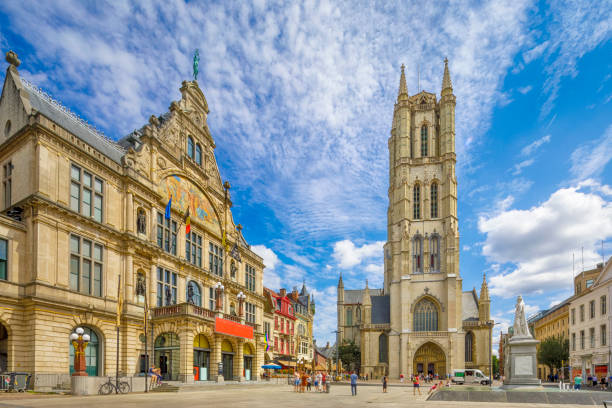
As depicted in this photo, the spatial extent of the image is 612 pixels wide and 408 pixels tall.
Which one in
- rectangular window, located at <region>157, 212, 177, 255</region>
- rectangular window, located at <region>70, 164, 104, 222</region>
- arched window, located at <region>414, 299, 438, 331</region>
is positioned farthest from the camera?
arched window, located at <region>414, 299, 438, 331</region>

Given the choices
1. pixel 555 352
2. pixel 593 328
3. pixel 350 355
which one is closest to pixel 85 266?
pixel 593 328

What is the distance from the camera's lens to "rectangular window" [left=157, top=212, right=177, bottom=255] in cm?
3400

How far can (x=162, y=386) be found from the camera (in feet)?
89.0

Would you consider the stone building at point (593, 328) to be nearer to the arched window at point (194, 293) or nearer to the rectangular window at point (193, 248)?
the arched window at point (194, 293)

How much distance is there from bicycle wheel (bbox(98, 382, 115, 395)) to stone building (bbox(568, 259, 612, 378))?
42.2 meters

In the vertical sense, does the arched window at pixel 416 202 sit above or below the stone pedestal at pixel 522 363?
above

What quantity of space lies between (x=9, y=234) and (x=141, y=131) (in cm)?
1457

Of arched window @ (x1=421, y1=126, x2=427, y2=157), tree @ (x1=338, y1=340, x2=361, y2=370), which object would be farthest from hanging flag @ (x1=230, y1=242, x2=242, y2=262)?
tree @ (x1=338, y1=340, x2=361, y2=370)

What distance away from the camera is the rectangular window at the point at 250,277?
4836 centimetres

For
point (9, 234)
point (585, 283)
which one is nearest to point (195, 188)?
point (9, 234)

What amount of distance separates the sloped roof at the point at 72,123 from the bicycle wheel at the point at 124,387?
1392 cm

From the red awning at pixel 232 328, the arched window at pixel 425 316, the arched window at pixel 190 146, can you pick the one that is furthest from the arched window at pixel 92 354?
the arched window at pixel 425 316

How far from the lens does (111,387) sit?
2320 centimetres

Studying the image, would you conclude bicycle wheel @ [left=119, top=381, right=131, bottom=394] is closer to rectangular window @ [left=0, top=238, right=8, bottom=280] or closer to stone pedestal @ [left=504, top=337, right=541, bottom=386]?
rectangular window @ [left=0, top=238, right=8, bottom=280]
